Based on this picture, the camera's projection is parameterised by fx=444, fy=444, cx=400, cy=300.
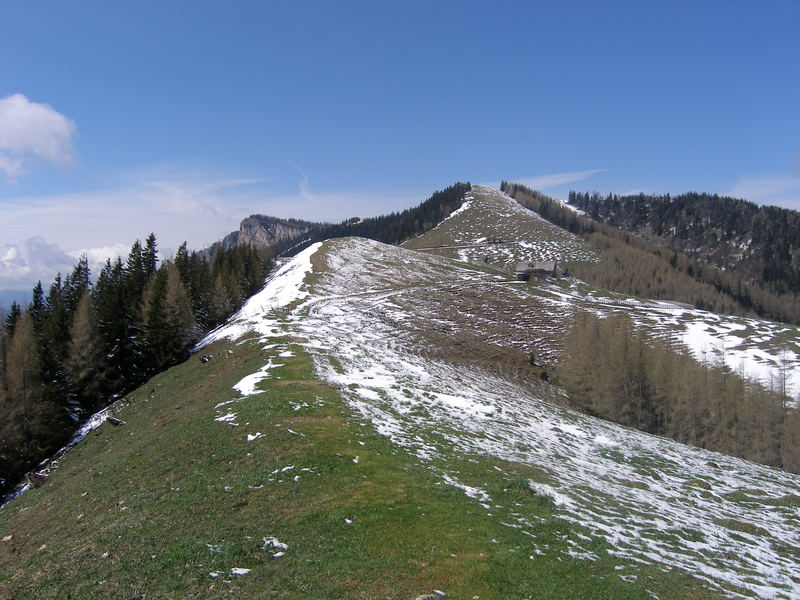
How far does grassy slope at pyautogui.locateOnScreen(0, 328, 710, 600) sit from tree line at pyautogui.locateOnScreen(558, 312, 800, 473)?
1687 inches

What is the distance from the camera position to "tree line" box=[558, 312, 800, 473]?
5488 centimetres

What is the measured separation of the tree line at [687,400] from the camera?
54.9 metres

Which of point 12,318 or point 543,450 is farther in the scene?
point 12,318

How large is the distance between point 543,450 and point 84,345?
5268 centimetres

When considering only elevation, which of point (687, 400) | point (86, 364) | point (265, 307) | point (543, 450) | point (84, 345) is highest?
point (265, 307)

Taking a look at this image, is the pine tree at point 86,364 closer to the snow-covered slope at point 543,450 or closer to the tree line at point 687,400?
the snow-covered slope at point 543,450

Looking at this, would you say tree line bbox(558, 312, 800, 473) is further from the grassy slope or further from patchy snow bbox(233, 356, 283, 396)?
the grassy slope

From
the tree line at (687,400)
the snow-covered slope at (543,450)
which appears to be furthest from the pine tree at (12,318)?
the tree line at (687,400)

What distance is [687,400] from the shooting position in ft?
191

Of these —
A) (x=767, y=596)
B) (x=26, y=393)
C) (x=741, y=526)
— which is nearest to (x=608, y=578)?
(x=767, y=596)

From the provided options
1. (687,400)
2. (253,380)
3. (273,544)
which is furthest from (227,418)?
(687,400)

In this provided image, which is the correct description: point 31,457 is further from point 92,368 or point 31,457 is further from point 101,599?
point 101,599

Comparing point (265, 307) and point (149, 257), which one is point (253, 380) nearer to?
point (265, 307)

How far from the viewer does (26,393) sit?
43.9m
